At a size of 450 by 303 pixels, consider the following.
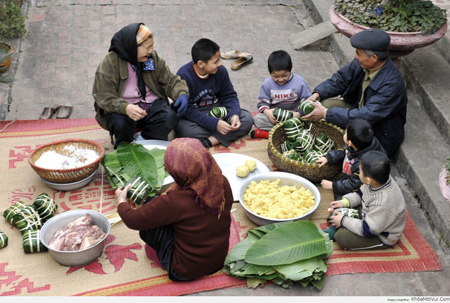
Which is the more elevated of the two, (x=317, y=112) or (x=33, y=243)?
(x=317, y=112)

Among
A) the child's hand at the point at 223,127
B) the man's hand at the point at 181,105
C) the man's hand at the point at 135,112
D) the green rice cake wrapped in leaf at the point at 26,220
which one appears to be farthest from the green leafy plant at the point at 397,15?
the green rice cake wrapped in leaf at the point at 26,220

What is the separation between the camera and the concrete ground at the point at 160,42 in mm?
5488

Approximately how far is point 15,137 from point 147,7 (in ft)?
11.2

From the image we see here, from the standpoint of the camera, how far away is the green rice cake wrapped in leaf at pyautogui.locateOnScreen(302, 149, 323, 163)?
4.30 m

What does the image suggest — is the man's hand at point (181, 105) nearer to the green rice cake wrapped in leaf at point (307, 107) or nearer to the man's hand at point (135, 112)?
the man's hand at point (135, 112)

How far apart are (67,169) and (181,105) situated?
1100 millimetres

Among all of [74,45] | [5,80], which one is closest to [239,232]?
[5,80]

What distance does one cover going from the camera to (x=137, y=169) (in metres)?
4.20

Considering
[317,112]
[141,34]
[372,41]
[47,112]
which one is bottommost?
[47,112]

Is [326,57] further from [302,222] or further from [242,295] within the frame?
[242,295]

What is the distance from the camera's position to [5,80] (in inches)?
205

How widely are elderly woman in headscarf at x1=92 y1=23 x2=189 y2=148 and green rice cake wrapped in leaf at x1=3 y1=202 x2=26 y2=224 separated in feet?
3.20

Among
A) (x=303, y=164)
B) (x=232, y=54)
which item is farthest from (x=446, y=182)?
(x=232, y=54)

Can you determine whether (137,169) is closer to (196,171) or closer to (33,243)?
(33,243)
